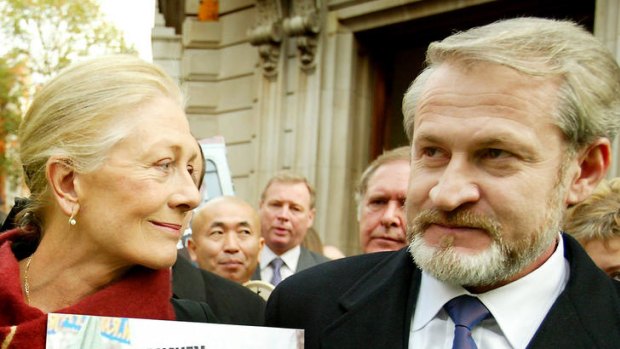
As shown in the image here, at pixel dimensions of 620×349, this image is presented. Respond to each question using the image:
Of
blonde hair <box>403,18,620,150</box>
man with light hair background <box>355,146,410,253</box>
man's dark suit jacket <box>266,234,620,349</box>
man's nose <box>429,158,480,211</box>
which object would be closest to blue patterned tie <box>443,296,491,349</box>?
man's dark suit jacket <box>266,234,620,349</box>

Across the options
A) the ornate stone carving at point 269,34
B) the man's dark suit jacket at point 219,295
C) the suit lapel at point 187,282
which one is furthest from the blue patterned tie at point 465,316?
the ornate stone carving at point 269,34

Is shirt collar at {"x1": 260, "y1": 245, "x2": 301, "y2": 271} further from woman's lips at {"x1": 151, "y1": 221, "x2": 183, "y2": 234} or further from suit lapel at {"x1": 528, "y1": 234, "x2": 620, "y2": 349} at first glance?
suit lapel at {"x1": 528, "y1": 234, "x2": 620, "y2": 349}

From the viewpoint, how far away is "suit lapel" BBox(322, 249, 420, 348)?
7.58 ft

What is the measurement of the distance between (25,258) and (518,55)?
141cm

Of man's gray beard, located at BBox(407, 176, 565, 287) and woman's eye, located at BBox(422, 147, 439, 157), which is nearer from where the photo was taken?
man's gray beard, located at BBox(407, 176, 565, 287)

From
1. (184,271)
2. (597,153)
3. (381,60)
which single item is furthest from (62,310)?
(381,60)

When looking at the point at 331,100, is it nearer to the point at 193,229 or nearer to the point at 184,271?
the point at 193,229

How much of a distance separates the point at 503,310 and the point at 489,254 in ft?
0.53

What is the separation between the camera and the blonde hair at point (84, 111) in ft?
7.58

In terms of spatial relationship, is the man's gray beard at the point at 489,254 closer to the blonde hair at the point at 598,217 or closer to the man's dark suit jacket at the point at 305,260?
the blonde hair at the point at 598,217

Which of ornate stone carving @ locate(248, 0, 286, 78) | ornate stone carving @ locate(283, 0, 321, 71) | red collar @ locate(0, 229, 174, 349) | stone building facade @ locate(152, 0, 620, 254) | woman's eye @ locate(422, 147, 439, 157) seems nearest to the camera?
red collar @ locate(0, 229, 174, 349)

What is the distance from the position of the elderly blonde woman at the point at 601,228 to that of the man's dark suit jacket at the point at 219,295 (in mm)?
1219

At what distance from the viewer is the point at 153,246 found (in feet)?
7.55

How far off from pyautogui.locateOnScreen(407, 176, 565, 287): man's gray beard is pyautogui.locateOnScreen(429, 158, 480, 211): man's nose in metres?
0.04
